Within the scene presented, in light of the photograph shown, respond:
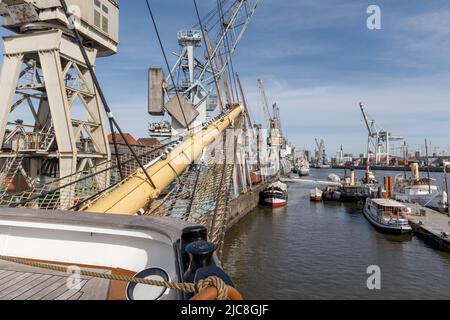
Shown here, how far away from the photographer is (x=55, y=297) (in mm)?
2887

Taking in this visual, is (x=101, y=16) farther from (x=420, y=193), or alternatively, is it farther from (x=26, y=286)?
(x=420, y=193)

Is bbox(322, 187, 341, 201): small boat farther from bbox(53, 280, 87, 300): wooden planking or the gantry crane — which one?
bbox(53, 280, 87, 300): wooden planking

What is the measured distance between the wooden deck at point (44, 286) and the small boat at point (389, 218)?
26.6 m

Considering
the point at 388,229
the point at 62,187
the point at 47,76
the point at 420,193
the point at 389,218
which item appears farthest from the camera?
the point at 420,193

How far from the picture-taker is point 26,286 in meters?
3.11

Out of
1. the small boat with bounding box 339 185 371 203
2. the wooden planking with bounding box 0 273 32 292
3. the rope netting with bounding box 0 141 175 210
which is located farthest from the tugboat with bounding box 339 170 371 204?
the wooden planking with bounding box 0 273 32 292

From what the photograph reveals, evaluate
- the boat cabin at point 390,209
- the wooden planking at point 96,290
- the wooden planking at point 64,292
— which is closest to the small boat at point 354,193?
the boat cabin at point 390,209

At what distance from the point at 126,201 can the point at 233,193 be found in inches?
1054

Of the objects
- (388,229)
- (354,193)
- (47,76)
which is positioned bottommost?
(388,229)

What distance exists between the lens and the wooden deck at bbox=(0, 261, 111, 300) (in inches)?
115

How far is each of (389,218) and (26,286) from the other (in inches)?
1136

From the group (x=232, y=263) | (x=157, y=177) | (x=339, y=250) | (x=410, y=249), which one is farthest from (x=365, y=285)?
(x=157, y=177)

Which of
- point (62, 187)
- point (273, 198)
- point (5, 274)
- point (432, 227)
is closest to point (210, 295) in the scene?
point (5, 274)
